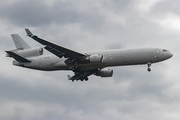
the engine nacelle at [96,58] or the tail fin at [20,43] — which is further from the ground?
the tail fin at [20,43]

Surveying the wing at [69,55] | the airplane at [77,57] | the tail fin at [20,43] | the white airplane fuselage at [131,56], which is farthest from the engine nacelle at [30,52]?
the white airplane fuselage at [131,56]

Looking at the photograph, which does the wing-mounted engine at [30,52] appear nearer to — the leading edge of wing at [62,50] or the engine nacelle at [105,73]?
the leading edge of wing at [62,50]

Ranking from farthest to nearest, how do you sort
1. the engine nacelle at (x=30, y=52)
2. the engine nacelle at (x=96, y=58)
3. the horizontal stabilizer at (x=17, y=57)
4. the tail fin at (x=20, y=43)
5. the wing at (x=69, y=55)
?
1. the tail fin at (x=20, y=43)
2. the engine nacelle at (x=30, y=52)
3. the horizontal stabilizer at (x=17, y=57)
4. the engine nacelle at (x=96, y=58)
5. the wing at (x=69, y=55)

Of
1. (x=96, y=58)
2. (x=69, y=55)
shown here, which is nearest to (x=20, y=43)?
(x=69, y=55)

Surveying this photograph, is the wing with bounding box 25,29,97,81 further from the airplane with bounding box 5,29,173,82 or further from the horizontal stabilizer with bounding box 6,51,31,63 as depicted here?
the horizontal stabilizer with bounding box 6,51,31,63

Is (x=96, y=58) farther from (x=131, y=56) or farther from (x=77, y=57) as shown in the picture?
(x=131, y=56)

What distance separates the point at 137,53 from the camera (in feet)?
201

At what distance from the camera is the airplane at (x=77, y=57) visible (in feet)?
201

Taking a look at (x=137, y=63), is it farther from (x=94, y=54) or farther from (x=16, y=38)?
(x=16, y=38)

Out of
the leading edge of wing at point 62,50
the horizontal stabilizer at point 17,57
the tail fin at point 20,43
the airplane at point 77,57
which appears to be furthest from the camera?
the tail fin at point 20,43

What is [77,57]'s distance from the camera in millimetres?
62125

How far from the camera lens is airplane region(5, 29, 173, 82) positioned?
6112 cm

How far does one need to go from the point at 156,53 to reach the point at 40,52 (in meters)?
22.5

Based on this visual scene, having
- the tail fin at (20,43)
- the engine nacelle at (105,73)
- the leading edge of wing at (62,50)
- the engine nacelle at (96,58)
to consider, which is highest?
the tail fin at (20,43)
